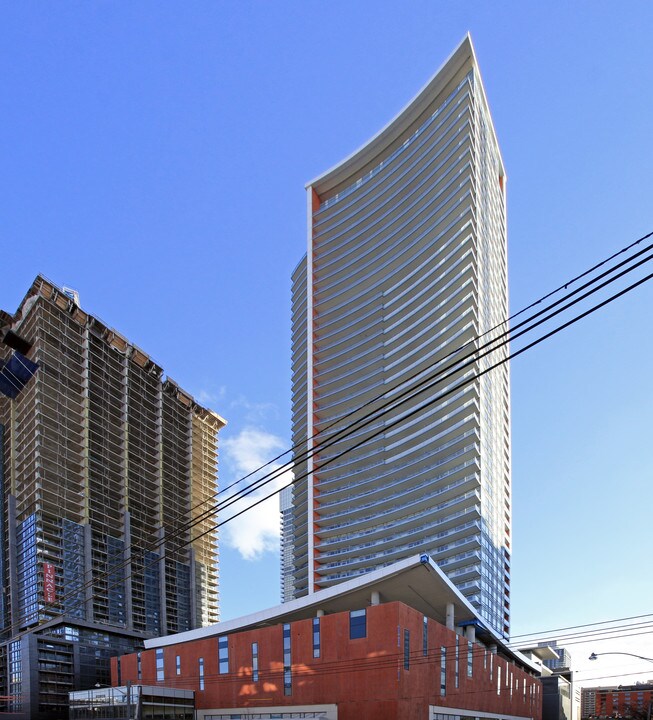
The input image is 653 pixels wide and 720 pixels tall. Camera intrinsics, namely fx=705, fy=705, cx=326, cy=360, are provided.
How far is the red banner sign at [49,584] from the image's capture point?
11925 cm

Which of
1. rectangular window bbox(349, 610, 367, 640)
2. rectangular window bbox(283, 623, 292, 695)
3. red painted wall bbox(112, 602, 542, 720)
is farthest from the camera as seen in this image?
rectangular window bbox(283, 623, 292, 695)

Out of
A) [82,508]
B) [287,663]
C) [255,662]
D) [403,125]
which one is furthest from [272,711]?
[403,125]

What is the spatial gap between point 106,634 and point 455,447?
69.8 metres

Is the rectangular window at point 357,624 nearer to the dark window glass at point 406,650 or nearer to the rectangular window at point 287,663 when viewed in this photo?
the dark window glass at point 406,650

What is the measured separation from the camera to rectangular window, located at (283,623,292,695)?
58.2 m

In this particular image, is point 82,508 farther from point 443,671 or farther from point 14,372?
point 14,372

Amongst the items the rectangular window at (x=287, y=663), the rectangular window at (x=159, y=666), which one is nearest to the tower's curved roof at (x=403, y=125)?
the rectangular window at (x=287, y=663)

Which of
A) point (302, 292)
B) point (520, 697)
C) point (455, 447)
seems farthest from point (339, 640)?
point (302, 292)

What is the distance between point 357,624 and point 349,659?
2666mm

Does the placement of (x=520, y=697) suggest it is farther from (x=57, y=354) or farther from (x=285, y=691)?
(x=57, y=354)

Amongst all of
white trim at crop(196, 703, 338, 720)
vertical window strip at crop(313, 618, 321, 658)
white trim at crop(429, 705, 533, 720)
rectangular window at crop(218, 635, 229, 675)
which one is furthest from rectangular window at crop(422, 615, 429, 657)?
rectangular window at crop(218, 635, 229, 675)

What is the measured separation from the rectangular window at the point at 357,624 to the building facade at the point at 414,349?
141ft

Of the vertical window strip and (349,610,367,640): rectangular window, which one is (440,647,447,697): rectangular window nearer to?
(349,610,367,640): rectangular window

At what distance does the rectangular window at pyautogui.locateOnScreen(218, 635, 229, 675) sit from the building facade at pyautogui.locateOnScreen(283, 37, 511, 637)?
35759 mm
